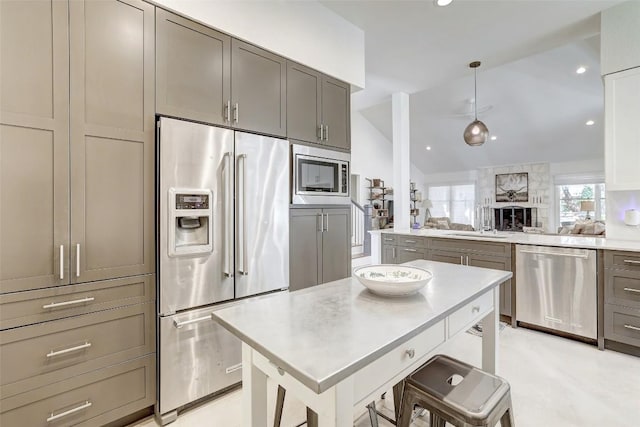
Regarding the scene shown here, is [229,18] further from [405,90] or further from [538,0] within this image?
[405,90]

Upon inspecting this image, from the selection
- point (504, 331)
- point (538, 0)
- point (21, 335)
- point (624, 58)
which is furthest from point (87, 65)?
point (624, 58)

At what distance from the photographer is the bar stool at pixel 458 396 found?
1.09 meters

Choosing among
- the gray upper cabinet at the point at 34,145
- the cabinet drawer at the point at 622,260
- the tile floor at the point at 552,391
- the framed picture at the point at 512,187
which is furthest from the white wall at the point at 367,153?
the gray upper cabinet at the point at 34,145

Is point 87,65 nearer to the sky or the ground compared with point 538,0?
nearer to the ground

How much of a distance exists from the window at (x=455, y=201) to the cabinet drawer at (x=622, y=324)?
28.7 feet

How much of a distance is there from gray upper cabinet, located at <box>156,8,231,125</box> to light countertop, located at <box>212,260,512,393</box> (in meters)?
1.35

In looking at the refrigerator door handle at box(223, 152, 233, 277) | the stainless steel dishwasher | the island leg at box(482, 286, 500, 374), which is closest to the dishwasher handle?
the stainless steel dishwasher

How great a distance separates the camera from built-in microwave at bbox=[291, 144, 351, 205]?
2467 millimetres

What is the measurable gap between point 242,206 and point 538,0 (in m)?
3.13

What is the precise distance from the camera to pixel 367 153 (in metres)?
9.58

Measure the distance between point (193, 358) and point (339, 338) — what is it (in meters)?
1.39

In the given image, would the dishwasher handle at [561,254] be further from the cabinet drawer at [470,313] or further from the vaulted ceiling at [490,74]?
the vaulted ceiling at [490,74]

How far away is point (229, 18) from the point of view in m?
2.06

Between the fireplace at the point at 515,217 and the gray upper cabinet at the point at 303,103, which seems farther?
the fireplace at the point at 515,217
